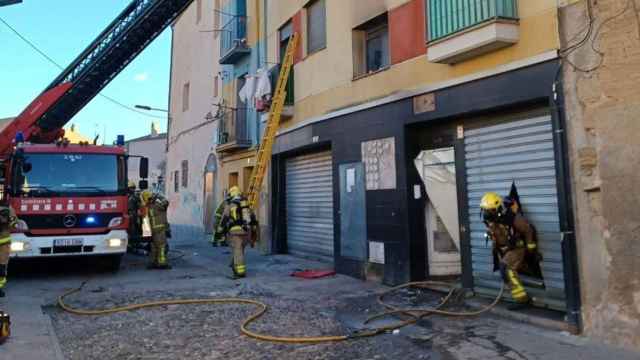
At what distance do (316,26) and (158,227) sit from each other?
238 inches

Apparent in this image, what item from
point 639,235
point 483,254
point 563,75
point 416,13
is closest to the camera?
point 639,235

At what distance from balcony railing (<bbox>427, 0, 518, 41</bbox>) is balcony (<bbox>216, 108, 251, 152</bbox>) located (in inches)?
353

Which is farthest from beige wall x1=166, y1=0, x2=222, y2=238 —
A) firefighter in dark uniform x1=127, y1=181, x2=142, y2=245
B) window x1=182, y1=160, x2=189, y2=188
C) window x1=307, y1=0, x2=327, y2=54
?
window x1=307, y1=0, x2=327, y2=54

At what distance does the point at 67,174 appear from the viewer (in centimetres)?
975

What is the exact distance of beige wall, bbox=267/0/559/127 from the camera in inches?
241

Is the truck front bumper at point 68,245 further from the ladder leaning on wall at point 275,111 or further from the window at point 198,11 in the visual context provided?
the window at point 198,11

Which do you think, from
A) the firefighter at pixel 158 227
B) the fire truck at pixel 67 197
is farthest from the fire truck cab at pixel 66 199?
the firefighter at pixel 158 227

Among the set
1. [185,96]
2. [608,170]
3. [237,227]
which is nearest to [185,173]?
[185,96]

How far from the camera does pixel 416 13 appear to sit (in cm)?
809

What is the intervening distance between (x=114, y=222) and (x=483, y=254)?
7.21 m

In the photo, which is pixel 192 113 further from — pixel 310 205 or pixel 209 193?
pixel 310 205

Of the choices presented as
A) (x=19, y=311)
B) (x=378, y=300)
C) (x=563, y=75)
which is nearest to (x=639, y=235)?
(x=563, y=75)

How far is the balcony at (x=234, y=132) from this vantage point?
1531 cm

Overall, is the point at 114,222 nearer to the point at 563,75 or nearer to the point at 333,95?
the point at 333,95
